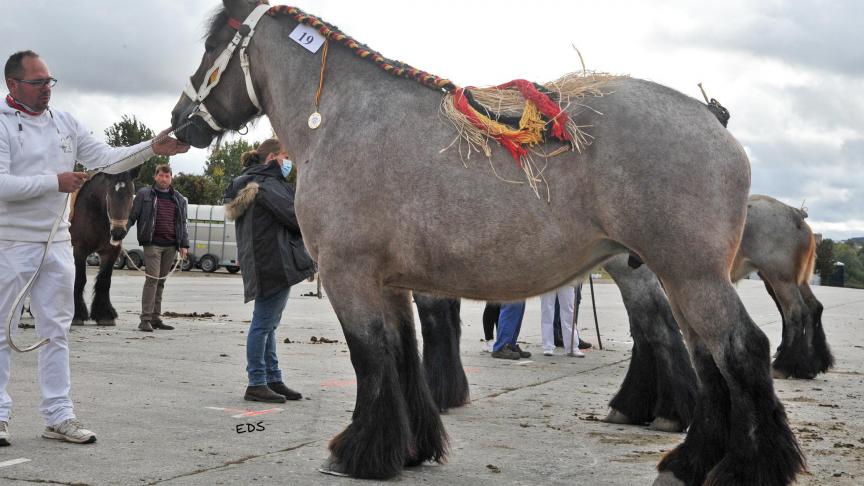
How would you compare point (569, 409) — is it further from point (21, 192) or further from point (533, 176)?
point (21, 192)

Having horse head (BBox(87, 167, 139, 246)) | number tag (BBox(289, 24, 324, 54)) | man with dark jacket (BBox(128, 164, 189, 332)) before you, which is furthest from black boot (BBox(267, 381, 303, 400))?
horse head (BBox(87, 167, 139, 246))

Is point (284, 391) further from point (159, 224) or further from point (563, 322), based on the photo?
point (159, 224)

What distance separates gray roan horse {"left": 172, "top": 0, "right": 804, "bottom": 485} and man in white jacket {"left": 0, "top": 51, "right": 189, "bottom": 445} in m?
1.61

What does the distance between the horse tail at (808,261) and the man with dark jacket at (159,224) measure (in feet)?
28.8

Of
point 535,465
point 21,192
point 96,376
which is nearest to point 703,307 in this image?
point 535,465

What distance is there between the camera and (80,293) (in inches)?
542

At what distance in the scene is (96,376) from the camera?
8352mm

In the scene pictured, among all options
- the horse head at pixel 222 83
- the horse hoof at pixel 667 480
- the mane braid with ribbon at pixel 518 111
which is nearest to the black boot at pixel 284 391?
the horse head at pixel 222 83

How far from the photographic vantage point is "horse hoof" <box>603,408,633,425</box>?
686 cm

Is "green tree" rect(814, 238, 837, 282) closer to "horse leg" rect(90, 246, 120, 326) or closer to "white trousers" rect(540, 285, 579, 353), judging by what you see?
"white trousers" rect(540, 285, 579, 353)

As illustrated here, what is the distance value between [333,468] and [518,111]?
216 cm

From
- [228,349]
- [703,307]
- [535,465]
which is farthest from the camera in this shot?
[228,349]

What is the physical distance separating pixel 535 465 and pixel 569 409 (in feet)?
7.10

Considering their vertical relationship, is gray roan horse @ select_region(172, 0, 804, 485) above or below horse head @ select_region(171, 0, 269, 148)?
below
